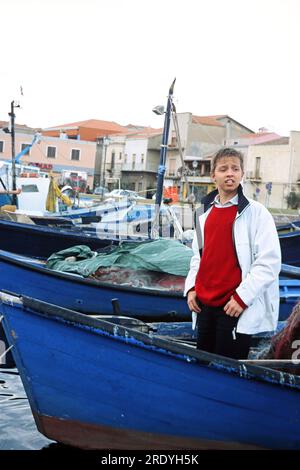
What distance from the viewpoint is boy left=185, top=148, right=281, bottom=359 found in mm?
4184

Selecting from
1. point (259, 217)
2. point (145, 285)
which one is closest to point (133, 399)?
A: point (259, 217)

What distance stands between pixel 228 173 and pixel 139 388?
1.59m

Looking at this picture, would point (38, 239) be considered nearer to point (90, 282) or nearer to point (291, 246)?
point (90, 282)

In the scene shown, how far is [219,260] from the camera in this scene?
14.2 feet

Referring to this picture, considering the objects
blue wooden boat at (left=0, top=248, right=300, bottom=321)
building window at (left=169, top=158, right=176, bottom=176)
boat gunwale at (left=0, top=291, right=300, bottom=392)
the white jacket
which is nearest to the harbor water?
boat gunwale at (left=0, top=291, right=300, bottom=392)

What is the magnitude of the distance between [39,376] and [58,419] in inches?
14.6

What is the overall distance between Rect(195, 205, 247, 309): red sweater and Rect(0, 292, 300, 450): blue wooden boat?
15.3 inches

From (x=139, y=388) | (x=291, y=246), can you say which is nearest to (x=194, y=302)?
(x=139, y=388)

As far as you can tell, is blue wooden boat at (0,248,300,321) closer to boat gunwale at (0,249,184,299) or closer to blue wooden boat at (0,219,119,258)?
boat gunwale at (0,249,184,299)

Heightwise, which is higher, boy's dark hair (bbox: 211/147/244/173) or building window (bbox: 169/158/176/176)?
building window (bbox: 169/158/176/176)

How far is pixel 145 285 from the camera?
8812 millimetres

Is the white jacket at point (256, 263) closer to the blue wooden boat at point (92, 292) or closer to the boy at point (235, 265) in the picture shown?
the boy at point (235, 265)

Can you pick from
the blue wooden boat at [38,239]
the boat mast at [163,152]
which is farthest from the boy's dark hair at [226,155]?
the blue wooden boat at [38,239]

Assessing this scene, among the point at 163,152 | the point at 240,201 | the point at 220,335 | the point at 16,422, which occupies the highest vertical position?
the point at 163,152
